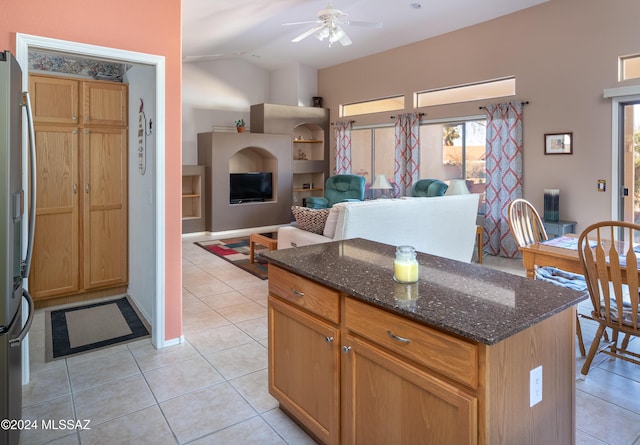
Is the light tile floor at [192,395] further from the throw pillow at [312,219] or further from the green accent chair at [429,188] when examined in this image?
the green accent chair at [429,188]

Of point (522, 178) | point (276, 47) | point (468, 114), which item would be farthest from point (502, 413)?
point (276, 47)

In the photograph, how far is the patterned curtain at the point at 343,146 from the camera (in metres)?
8.98

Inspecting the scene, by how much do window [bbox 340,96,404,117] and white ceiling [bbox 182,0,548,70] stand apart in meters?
0.90

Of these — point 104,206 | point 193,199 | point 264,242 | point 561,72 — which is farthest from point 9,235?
point 193,199

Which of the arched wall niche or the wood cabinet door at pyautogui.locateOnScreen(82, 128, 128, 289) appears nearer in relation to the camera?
the wood cabinet door at pyautogui.locateOnScreen(82, 128, 128, 289)

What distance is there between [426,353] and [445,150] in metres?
6.42

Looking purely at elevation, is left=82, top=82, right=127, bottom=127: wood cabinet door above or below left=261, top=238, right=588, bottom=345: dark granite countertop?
above

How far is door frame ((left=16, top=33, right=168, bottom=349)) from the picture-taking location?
2.58 m

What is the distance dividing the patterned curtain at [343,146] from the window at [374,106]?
299 mm

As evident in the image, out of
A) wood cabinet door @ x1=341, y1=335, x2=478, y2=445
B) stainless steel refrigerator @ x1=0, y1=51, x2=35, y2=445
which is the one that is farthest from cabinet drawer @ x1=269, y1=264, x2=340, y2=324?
stainless steel refrigerator @ x1=0, y1=51, x2=35, y2=445

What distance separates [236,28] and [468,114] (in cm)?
389

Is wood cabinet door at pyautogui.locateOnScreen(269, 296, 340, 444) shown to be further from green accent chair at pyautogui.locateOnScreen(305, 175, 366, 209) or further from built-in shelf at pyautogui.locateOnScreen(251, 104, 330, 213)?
built-in shelf at pyautogui.locateOnScreen(251, 104, 330, 213)

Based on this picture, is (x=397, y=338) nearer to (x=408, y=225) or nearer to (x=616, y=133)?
(x=408, y=225)

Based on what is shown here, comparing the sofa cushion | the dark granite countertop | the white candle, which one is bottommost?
the dark granite countertop
